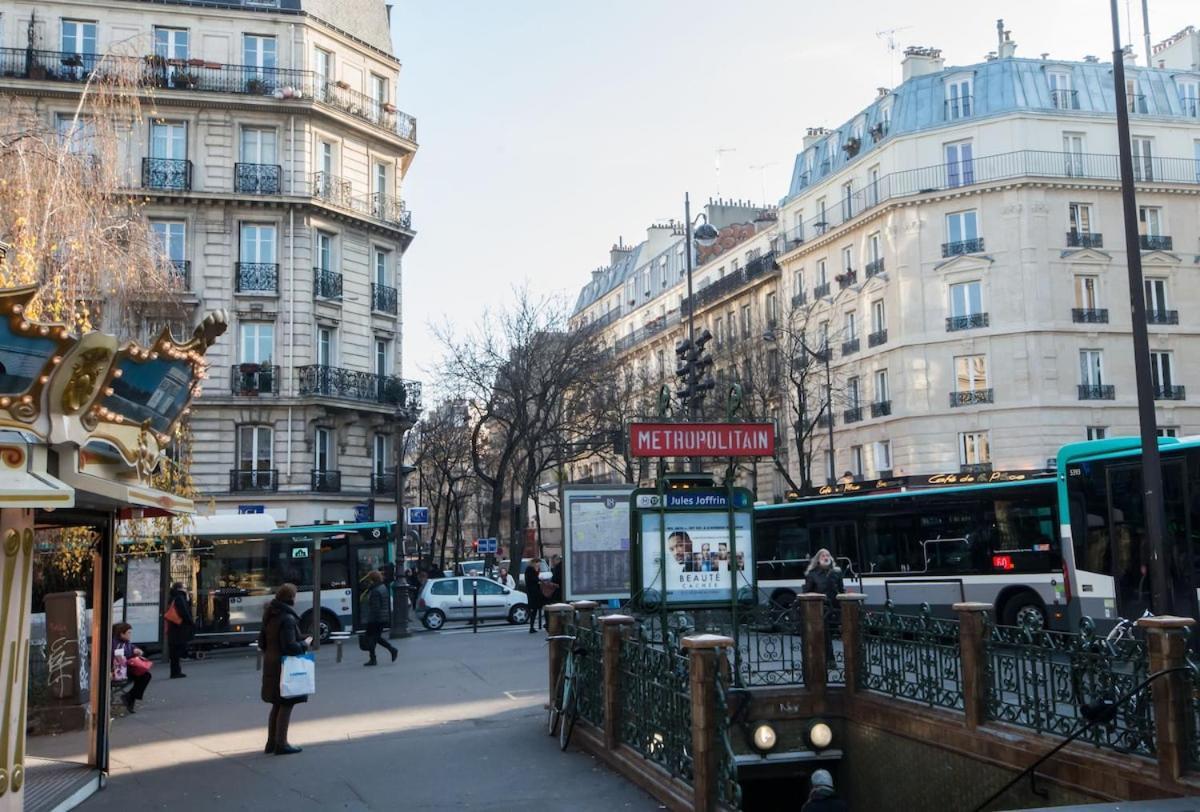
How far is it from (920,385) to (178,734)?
107 feet

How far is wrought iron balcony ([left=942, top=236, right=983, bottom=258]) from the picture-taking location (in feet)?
133

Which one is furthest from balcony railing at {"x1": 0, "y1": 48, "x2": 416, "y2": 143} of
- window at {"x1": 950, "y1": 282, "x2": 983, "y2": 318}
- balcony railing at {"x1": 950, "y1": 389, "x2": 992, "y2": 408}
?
balcony railing at {"x1": 950, "y1": 389, "x2": 992, "y2": 408}

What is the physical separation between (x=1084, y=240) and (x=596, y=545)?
26.4 m

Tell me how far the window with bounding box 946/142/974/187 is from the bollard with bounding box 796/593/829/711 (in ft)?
102

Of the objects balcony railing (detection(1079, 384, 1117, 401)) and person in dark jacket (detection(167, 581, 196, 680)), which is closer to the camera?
person in dark jacket (detection(167, 581, 196, 680))

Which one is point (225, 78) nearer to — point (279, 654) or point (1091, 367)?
point (279, 654)

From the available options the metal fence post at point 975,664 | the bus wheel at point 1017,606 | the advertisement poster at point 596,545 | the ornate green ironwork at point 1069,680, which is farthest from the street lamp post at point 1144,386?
the advertisement poster at point 596,545


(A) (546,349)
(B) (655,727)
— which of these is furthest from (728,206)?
(B) (655,727)

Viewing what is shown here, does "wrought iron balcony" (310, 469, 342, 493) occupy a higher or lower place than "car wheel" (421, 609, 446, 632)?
higher

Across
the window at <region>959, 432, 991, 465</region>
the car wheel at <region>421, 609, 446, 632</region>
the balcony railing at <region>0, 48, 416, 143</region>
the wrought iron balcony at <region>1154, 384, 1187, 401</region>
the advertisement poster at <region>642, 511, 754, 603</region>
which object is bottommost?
the car wheel at <region>421, 609, 446, 632</region>

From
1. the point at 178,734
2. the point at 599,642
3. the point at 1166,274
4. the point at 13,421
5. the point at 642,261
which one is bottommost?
the point at 178,734

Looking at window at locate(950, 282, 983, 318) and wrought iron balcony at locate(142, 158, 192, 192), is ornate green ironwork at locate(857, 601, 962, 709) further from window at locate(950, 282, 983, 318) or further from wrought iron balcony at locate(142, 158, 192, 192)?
window at locate(950, 282, 983, 318)

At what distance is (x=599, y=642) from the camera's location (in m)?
11.4

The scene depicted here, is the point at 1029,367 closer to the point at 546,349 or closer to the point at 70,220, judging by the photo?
the point at 546,349
